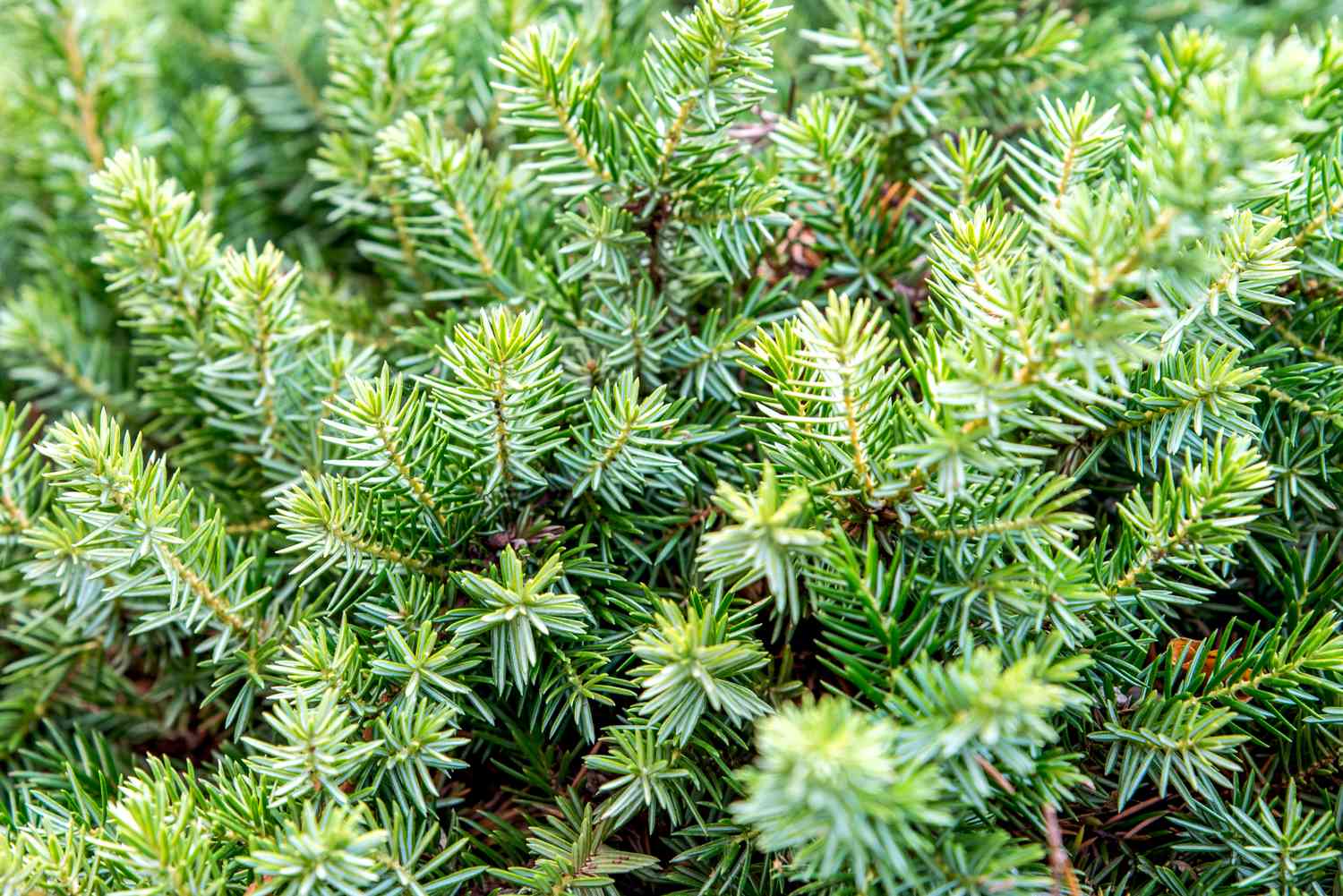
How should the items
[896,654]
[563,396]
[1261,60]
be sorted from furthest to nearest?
[563,396], [896,654], [1261,60]

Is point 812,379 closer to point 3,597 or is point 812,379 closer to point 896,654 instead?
point 896,654

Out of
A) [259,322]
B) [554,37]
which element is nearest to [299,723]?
→ [259,322]

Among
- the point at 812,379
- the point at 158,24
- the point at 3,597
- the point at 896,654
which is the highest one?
the point at 158,24

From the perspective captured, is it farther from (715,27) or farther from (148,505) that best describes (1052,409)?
(148,505)

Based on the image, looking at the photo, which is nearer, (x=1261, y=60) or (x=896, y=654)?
(x=1261, y=60)

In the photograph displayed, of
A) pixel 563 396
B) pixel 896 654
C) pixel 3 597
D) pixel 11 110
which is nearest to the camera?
pixel 896 654

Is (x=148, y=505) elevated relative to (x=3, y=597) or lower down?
elevated
